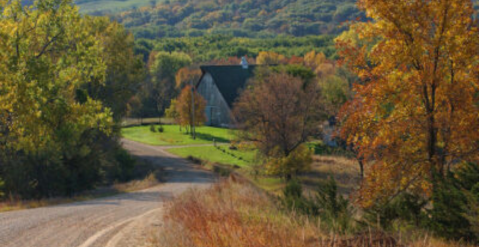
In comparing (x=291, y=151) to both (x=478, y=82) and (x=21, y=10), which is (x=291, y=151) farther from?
(x=478, y=82)

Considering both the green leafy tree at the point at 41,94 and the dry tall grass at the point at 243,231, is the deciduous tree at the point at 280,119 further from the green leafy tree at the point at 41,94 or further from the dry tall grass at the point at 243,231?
the dry tall grass at the point at 243,231

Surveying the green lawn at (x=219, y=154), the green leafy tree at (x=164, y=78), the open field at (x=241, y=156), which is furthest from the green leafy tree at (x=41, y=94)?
the green leafy tree at (x=164, y=78)

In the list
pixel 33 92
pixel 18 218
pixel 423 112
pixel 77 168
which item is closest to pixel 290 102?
pixel 77 168

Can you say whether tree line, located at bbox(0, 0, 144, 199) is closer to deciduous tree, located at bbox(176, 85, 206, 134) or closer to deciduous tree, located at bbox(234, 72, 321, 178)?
deciduous tree, located at bbox(234, 72, 321, 178)

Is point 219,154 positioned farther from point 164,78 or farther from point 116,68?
point 164,78

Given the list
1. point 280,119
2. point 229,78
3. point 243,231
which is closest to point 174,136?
point 229,78

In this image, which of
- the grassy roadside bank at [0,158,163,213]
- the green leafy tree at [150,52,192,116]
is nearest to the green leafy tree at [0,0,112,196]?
the grassy roadside bank at [0,158,163,213]

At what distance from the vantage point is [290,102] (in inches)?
1255


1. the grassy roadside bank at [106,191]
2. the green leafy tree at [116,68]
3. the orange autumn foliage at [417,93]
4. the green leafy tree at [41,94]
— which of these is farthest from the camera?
the green leafy tree at [116,68]

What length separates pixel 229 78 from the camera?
2756 inches

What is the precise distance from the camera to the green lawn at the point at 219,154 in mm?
42575

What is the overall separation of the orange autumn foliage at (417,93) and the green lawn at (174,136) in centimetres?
4156

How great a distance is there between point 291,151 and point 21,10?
20.7 meters

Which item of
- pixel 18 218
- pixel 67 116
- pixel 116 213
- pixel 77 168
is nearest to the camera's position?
pixel 18 218
